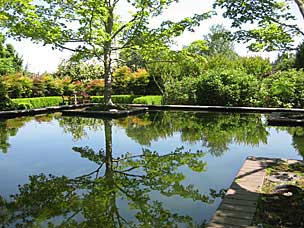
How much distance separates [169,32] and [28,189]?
9.72m

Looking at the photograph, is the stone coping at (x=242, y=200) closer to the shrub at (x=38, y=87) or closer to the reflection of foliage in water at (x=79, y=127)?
the reflection of foliage in water at (x=79, y=127)

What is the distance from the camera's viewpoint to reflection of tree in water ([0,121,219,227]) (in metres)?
3.24

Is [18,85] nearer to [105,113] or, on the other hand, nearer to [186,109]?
[105,113]

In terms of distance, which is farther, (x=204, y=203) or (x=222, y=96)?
(x=222, y=96)

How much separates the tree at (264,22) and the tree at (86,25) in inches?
277

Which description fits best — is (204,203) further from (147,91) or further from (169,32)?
(147,91)

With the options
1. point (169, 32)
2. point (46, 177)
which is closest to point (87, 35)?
point (169, 32)

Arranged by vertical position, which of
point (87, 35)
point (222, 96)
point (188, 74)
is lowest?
point (222, 96)

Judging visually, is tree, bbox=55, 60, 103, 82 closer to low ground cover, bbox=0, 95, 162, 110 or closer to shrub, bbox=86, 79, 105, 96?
shrub, bbox=86, 79, 105, 96

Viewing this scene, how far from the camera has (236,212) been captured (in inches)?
117

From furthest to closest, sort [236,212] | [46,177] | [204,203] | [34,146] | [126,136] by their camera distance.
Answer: [126,136] < [34,146] < [46,177] < [204,203] < [236,212]

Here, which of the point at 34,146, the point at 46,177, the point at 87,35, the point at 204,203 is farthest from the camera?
the point at 87,35

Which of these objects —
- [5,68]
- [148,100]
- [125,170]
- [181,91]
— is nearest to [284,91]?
[181,91]

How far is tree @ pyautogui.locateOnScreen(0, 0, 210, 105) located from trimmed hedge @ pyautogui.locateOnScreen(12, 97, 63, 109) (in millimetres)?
3299
